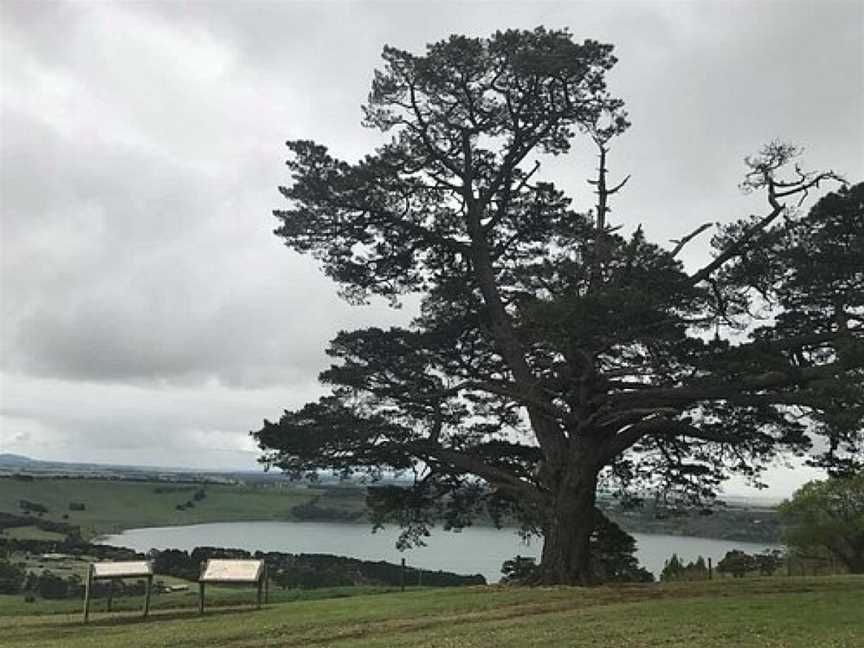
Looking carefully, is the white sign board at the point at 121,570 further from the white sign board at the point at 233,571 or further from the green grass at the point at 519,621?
the white sign board at the point at 233,571

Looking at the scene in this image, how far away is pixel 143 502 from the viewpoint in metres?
61.3

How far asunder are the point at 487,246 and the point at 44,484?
2051 inches

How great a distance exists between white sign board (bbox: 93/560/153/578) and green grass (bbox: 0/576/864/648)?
0.82m

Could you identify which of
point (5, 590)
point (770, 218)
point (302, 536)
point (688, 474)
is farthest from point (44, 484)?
point (770, 218)

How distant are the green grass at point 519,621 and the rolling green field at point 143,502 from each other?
1355 inches

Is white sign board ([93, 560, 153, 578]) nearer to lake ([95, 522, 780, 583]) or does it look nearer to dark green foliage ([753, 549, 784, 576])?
lake ([95, 522, 780, 583])

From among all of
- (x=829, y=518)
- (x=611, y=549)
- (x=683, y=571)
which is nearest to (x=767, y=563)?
(x=683, y=571)

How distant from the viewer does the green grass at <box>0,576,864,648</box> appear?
33.6 feet

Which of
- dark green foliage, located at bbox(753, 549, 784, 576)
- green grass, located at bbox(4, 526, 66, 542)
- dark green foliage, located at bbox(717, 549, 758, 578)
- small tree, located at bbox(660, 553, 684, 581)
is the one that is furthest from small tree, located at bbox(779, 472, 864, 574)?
green grass, located at bbox(4, 526, 66, 542)

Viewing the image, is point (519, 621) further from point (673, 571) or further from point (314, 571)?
point (673, 571)

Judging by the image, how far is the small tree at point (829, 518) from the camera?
3214cm

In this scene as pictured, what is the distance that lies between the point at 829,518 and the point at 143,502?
47.9 meters

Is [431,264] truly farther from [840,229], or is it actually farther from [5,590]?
[5,590]

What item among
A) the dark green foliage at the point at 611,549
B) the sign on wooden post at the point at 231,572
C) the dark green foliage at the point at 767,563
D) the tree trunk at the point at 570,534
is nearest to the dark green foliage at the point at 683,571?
the dark green foliage at the point at 767,563
